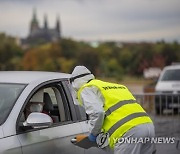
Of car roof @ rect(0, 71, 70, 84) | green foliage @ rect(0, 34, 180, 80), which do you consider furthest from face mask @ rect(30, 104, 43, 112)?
green foliage @ rect(0, 34, 180, 80)

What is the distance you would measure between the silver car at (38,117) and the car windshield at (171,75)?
1328 cm

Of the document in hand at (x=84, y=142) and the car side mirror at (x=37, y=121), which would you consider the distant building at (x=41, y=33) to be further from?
the car side mirror at (x=37, y=121)

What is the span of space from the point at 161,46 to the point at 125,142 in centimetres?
8979

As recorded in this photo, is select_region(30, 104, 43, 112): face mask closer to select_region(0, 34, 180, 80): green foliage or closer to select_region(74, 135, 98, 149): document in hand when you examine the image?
select_region(74, 135, 98, 149): document in hand

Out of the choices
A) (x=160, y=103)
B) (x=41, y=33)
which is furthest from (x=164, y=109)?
(x=41, y=33)

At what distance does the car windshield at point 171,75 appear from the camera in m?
18.0

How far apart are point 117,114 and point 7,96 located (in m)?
1.20

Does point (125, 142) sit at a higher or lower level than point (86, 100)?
lower

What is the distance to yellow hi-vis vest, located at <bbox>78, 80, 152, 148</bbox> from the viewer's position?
13.1ft

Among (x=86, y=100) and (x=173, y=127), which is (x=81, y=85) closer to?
(x=86, y=100)

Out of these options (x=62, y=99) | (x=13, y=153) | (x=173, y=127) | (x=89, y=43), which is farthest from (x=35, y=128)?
(x=89, y=43)

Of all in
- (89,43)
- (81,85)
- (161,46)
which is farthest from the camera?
(89,43)

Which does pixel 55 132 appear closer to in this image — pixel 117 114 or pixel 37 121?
pixel 37 121

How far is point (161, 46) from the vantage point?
303 ft
